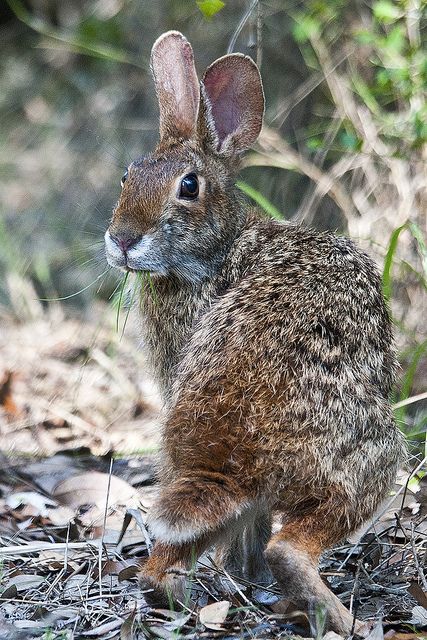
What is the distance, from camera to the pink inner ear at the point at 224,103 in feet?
15.5

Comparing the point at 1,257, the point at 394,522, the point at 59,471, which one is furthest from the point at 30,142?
the point at 394,522

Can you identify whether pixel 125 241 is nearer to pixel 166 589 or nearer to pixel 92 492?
pixel 166 589

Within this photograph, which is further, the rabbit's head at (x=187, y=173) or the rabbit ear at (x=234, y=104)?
the rabbit ear at (x=234, y=104)

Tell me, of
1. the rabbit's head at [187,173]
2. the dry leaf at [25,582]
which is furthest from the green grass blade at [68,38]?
the dry leaf at [25,582]

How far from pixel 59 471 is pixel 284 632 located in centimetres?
230

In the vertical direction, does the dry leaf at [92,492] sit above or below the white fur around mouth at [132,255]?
below

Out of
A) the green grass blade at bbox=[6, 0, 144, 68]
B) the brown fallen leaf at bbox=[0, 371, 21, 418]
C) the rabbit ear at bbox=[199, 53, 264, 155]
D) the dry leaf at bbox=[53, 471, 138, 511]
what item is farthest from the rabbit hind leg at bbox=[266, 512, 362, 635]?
the green grass blade at bbox=[6, 0, 144, 68]

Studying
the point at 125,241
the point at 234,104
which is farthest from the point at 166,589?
the point at 234,104

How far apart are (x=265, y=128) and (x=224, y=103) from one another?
238cm

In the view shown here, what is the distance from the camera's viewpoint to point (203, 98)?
4.58 m

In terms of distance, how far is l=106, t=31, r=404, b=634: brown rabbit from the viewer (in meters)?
3.46

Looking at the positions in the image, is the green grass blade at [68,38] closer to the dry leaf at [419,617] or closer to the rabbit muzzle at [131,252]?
the rabbit muzzle at [131,252]

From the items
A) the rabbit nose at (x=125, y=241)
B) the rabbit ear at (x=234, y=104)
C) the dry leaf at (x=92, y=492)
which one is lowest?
the dry leaf at (x=92, y=492)

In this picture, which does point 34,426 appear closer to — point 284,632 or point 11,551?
point 11,551
